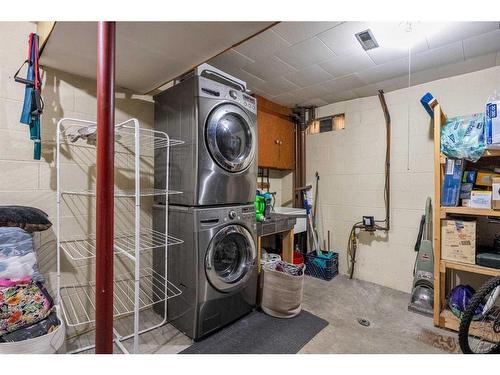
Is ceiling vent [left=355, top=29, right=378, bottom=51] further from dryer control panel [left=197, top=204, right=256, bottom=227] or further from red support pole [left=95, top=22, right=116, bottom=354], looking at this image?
red support pole [left=95, top=22, right=116, bottom=354]

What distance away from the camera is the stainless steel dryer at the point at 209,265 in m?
1.75

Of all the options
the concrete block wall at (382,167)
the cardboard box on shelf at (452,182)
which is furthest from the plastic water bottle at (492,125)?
the concrete block wall at (382,167)

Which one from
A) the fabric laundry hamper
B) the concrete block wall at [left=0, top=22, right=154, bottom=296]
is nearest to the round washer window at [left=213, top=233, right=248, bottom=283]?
the fabric laundry hamper

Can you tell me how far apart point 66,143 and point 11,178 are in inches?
15.5

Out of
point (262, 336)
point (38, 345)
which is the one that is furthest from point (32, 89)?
point (262, 336)

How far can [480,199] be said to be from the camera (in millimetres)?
1877

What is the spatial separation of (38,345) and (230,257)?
1.26 meters

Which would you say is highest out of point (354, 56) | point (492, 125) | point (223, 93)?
point (354, 56)

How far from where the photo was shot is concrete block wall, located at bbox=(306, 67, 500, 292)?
252cm

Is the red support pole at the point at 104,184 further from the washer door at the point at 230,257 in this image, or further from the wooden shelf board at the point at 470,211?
the wooden shelf board at the point at 470,211

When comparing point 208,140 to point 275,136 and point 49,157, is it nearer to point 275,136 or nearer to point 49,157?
point 49,157

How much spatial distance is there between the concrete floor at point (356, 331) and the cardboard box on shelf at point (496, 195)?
1.05m
